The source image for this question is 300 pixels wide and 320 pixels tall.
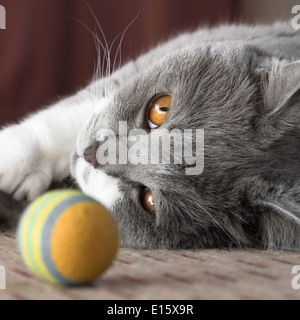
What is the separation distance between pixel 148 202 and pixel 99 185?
124 millimetres

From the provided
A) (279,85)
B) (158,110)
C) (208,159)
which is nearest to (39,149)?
(158,110)

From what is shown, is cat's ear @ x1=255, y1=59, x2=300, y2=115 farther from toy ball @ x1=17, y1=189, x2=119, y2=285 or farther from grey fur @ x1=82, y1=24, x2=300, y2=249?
toy ball @ x1=17, y1=189, x2=119, y2=285

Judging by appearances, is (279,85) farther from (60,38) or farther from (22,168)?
(60,38)

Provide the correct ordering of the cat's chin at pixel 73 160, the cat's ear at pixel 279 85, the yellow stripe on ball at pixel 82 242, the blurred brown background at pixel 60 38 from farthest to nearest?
the blurred brown background at pixel 60 38
the cat's chin at pixel 73 160
the cat's ear at pixel 279 85
the yellow stripe on ball at pixel 82 242

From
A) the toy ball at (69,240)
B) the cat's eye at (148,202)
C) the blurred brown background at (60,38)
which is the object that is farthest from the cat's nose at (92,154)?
the blurred brown background at (60,38)

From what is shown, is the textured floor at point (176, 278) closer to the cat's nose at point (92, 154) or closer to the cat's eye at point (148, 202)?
the cat's eye at point (148, 202)

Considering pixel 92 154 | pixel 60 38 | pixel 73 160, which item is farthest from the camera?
pixel 60 38

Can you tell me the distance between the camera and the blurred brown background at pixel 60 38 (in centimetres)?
248

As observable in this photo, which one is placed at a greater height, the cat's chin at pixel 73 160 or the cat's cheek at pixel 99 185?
the cat's chin at pixel 73 160

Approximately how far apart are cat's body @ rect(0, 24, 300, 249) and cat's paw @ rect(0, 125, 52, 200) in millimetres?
151

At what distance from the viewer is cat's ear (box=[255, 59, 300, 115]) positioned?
110 centimetres

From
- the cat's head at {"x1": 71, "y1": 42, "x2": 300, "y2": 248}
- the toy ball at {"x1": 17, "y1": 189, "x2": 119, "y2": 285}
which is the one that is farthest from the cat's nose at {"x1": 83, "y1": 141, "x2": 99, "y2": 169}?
the toy ball at {"x1": 17, "y1": 189, "x2": 119, "y2": 285}

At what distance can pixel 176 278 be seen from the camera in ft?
2.85
